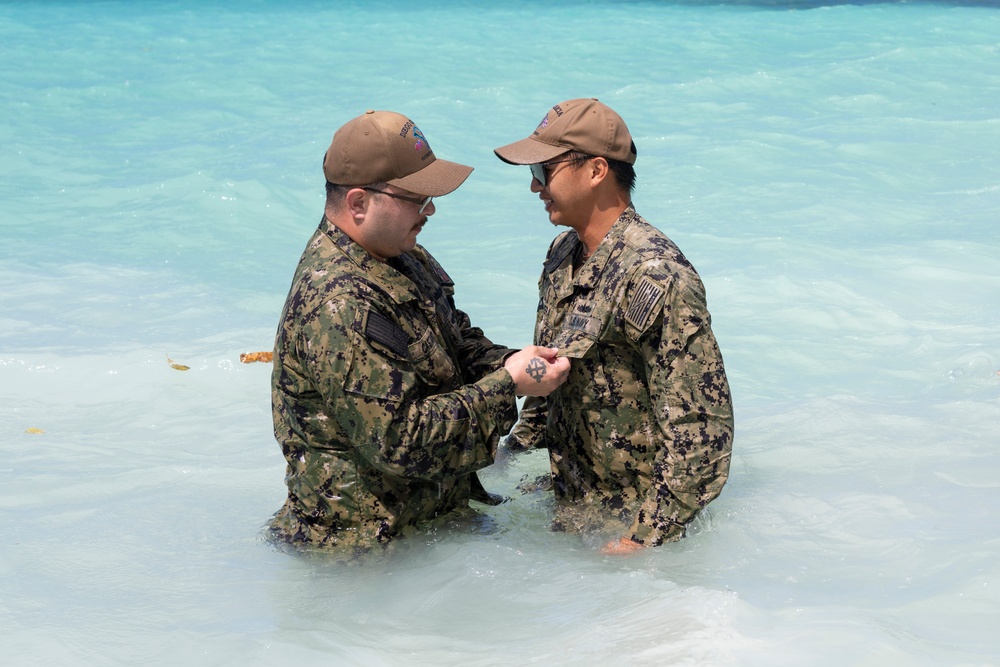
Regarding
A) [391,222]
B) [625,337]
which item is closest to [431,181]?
[391,222]

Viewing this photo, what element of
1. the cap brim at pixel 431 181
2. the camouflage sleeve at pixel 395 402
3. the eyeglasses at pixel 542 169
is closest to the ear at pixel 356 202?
the cap brim at pixel 431 181

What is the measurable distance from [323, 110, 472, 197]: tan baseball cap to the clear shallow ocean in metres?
1.42

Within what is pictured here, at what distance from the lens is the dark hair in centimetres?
399

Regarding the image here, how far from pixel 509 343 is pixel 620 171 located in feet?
12.3

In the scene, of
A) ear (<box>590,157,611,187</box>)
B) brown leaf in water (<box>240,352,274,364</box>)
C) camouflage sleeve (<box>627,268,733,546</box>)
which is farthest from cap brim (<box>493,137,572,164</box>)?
brown leaf in water (<box>240,352,274,364</box>)

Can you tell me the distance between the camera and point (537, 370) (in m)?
3.97

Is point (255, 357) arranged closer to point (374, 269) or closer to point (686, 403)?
point (374, 269)

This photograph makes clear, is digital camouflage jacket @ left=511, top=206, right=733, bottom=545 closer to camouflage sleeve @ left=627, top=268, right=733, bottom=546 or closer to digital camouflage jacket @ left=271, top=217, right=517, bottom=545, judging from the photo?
camouflage sleeve @ left=627, top=268, right=733, bottom=546

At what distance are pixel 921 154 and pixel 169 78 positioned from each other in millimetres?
11325

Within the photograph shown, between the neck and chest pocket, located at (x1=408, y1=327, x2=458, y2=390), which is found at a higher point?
the neck

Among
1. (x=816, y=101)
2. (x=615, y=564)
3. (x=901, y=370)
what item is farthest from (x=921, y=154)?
(x=615, y=564)

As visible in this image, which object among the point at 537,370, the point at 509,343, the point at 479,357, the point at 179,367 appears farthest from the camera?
the point at 509,343

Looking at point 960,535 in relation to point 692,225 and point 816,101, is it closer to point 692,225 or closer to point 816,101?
point 692,225

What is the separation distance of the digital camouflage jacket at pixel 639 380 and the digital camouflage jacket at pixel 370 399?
13.5 inches
